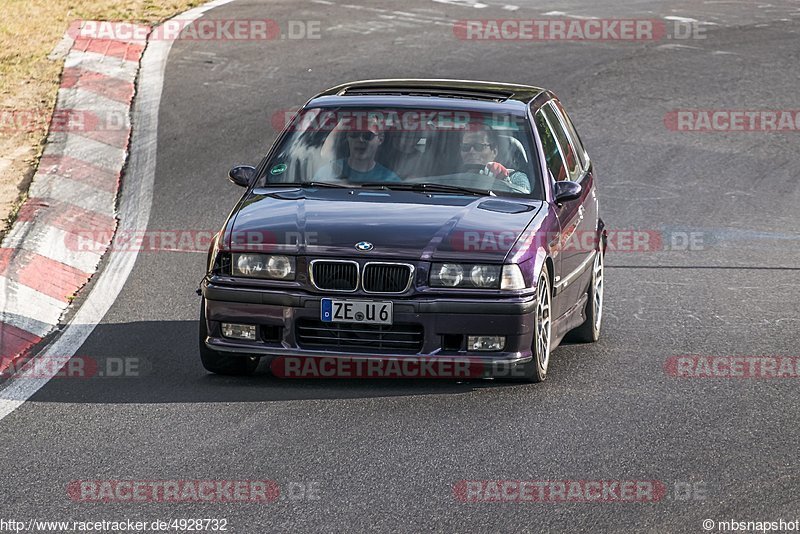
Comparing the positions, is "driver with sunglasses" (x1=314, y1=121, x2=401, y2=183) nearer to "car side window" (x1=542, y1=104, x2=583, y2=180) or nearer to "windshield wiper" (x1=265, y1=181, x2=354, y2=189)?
"windshield wiper" (x1=265, y1=181, x2=354, y2=189)

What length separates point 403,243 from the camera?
798cm

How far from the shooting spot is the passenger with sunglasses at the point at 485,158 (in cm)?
907

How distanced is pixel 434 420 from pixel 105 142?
9.32 metres

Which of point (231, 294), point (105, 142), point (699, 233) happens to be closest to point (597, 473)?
point (231, 294)

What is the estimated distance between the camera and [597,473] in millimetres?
6469

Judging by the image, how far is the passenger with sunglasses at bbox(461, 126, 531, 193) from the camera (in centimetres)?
907

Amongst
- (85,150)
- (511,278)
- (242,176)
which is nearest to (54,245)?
(242,176)

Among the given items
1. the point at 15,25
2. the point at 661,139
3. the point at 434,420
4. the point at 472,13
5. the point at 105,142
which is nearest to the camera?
the point at 434,420

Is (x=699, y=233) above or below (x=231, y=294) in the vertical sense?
below

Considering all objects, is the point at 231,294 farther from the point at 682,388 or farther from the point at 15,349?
the point at 682,388

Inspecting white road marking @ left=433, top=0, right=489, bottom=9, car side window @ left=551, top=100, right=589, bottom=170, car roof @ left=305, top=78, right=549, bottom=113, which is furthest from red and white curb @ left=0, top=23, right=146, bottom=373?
white road marking @ left=433, top=0, right=489, bottom=9

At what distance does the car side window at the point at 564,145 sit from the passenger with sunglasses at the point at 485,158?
79cm

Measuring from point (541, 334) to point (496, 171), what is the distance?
129 cm

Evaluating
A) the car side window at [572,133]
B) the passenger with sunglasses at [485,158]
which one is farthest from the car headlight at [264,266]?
the car side window at [572,133]
